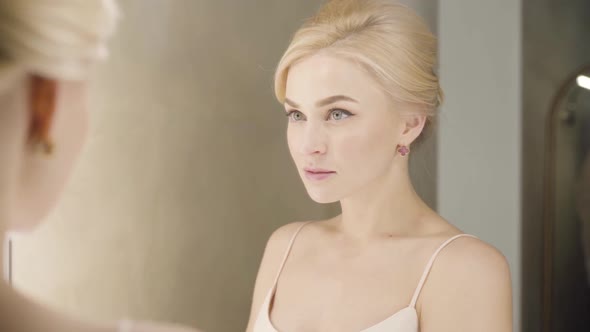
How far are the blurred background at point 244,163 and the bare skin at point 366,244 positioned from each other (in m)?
0.10

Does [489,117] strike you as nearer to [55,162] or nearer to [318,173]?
[318,173]

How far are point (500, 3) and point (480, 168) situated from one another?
53 centimetres

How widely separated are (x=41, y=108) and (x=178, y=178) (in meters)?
0.37

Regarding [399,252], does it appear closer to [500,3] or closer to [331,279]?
[331,279]

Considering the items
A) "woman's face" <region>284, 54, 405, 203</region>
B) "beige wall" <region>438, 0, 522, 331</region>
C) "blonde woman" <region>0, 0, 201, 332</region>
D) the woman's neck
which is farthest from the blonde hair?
"beige wall" <region>438, 0, 522, 331</region>

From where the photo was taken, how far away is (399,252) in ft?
4.70

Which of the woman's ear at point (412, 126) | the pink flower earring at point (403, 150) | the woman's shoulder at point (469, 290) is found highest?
the woman's ear at point (412, 126)

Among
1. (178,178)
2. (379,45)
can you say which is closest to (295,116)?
(379,45)

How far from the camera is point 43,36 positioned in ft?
2.62

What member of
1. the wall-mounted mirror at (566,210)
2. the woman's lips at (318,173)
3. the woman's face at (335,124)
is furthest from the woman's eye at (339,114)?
the wall-mounted mirror at (566,210)

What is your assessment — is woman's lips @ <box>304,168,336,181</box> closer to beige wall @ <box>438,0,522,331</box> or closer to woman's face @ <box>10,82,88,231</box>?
woman's face @ <box>10,82,88,231</box>

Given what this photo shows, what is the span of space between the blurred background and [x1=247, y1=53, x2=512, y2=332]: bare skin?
10cm

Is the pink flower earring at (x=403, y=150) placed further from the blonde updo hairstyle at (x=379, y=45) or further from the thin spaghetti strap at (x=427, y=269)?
the thin spaghetti strap at (x=427, y=269)

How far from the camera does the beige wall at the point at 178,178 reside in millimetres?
963
